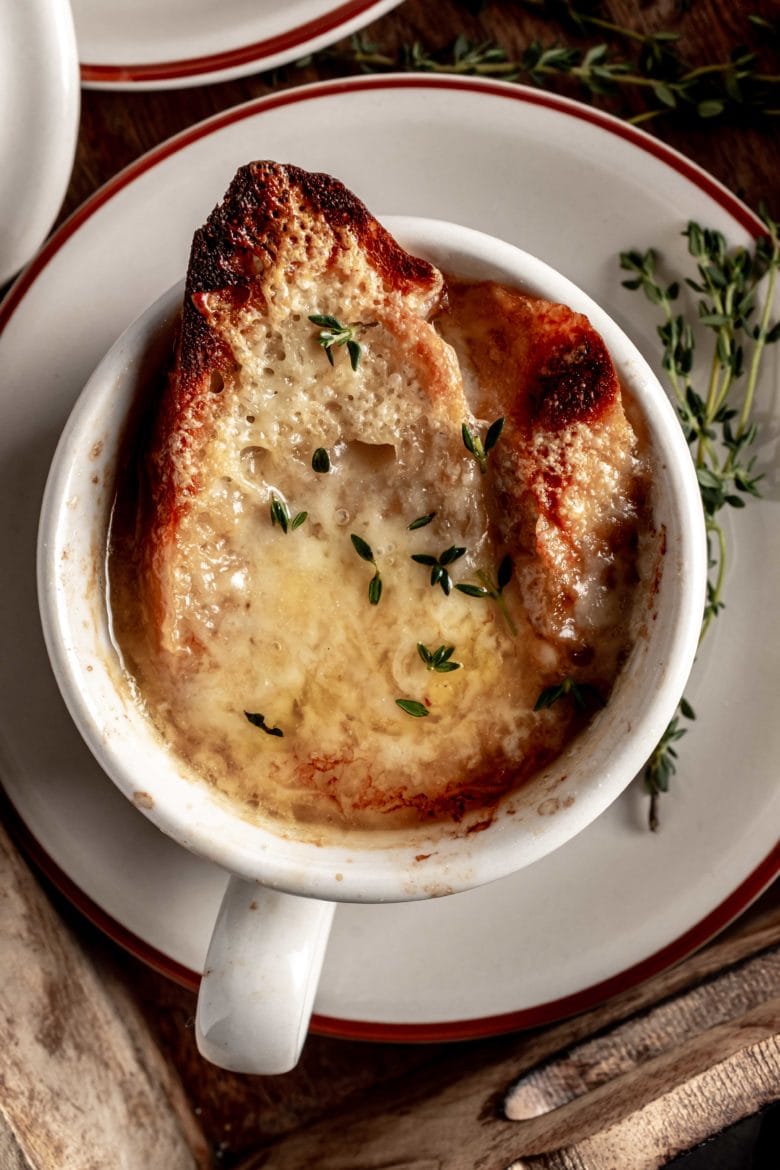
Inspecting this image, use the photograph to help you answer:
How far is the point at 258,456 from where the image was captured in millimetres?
1456

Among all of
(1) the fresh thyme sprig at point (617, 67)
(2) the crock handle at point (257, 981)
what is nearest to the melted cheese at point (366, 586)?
(2) the crock handle at point (257, 981)

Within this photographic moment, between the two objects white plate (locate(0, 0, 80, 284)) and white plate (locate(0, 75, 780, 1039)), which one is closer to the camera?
white plate (locate(0, 0, 80, 284))

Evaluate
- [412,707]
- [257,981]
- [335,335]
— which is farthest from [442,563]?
[257,981]

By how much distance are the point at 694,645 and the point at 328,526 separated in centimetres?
46

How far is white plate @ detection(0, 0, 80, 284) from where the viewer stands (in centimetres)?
162

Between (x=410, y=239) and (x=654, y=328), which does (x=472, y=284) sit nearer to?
(x=410, y=239)

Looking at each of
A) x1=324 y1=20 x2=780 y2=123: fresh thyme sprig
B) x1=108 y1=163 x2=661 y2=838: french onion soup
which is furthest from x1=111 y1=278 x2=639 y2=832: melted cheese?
x1=324 y1=20 x2=780 y2=123: fresh thyme sprig

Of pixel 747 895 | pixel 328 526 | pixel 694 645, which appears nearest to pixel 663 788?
pixel 747 895

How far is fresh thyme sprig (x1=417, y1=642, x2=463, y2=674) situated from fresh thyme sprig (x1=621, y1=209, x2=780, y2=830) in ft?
1.43

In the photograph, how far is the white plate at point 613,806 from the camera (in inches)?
68.0

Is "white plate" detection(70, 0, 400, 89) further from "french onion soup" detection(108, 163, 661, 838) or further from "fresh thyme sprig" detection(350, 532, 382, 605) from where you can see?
"fresh thyme sprig" detection(350, 532, 382, 605)

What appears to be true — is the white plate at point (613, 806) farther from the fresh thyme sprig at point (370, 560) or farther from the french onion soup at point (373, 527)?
the fresh thyme sprig at point (370, 560)

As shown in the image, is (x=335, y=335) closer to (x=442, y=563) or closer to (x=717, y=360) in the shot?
(x=442, y=563)

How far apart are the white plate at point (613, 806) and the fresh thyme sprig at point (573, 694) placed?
1.14 ft
